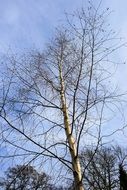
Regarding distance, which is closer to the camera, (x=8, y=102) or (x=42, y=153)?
(x=42, y=153)

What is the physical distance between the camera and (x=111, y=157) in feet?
124

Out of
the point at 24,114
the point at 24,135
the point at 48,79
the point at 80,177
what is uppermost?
the point at 48,79

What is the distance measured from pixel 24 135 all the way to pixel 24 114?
2.43 feet

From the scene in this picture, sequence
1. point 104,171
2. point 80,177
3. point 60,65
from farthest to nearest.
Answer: point 104,171 → point 60,65 → point 80,177

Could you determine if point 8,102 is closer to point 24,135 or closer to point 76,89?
point 24,135

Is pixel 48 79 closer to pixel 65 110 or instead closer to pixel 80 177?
pixel 65 110

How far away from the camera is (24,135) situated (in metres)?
7.77

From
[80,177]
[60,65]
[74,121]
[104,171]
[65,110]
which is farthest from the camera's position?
[104,171]

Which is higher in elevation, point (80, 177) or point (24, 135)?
point (24, 135)

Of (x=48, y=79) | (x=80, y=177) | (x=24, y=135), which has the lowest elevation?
(x=80, y=177)

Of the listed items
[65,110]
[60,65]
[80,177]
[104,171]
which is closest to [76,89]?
[65,110]

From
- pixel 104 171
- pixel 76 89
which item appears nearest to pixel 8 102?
pixel 76 89

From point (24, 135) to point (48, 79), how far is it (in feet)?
5.75

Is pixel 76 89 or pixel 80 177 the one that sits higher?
pixel 76 89
